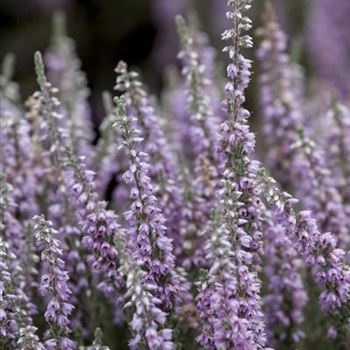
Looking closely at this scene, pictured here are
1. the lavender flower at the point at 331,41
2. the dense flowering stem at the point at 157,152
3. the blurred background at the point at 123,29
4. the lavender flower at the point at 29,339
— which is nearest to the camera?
the lavender flower at the point at 29,339

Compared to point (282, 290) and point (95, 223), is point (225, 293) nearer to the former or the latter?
point (95, 223)

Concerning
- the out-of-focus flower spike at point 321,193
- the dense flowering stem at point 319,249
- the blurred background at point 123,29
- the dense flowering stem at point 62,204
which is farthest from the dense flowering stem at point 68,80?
the blurred background at point 123,29

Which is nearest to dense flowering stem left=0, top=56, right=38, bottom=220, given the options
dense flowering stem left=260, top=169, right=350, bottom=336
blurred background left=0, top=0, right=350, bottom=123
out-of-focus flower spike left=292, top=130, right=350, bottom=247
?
out-of-focus flower spike left=292, top=130, right=350, bottom=247

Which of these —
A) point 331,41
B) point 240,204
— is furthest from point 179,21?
point 331,41

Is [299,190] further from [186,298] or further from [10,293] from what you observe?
[10,293]

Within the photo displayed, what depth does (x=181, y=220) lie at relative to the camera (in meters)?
4.37

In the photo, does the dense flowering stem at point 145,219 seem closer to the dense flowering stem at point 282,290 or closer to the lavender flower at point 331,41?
the dense flowering stem at point 282,290

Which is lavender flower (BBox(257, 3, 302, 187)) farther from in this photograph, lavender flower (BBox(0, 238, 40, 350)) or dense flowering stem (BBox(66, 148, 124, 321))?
lavender flower (BBox(0, 238, 40, 350))

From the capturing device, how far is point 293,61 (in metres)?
5.95

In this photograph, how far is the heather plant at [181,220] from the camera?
342 cm

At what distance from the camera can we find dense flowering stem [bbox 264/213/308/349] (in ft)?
14.1

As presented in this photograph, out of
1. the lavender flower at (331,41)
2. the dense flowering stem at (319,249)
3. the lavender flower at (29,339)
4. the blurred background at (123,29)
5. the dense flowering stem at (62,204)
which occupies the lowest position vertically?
the lavender flower at (29,339)

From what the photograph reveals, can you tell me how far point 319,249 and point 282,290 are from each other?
2.75 ft

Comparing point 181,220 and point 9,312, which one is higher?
point 181,220
